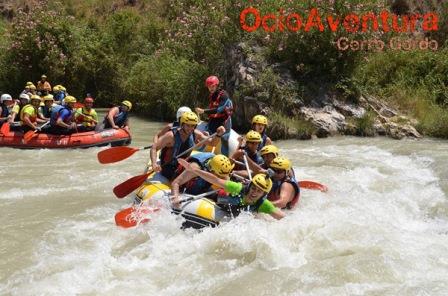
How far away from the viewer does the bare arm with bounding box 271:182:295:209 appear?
523cm

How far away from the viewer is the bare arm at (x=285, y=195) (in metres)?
5.23

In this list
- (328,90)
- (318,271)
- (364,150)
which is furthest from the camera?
(328,90)

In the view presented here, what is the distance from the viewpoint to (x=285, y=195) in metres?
5.28

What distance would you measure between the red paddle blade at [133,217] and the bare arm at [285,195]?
1.21m

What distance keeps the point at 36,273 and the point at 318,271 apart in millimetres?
2306

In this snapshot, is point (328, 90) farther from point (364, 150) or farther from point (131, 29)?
point (131, 29)

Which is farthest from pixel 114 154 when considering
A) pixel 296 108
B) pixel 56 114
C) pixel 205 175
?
pixel 296 108

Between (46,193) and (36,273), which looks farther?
(46,193)

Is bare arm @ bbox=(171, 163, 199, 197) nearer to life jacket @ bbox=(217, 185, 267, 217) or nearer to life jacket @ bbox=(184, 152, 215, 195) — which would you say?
life jacket @ bbox=(184, 152, 215, 195)

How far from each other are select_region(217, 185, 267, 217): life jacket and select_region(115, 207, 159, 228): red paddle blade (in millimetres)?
701

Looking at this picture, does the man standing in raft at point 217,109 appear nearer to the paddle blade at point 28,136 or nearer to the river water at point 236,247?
the river water at point 236,247

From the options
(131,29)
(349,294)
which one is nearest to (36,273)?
(349,294)

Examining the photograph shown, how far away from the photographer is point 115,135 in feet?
33.9

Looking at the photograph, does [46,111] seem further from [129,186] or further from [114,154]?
[129,186]
